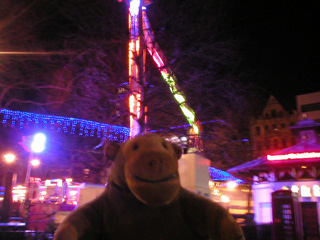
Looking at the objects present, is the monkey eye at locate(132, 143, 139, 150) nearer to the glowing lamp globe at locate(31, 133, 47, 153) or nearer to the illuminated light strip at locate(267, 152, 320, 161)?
the glowing lamp globe at locate(31, 133, 47, 153)

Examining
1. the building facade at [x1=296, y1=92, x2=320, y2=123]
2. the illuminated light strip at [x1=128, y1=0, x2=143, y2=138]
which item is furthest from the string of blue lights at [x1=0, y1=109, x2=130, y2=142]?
the building facade at [x1=296, y1=92, x2=320, y2=123]

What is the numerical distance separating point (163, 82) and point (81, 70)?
2849mm

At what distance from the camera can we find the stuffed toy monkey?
8.50 ft

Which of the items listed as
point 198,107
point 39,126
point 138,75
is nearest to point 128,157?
point 138,75

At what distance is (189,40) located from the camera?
880cm

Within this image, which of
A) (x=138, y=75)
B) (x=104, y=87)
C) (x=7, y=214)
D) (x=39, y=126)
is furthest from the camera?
(x=7, y=214)

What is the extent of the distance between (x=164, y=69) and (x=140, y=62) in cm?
85

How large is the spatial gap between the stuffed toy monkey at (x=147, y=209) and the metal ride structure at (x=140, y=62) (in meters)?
4.67

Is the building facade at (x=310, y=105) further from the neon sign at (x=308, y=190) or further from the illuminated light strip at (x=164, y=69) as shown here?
the illuminated light strip at (x=164, y=69)

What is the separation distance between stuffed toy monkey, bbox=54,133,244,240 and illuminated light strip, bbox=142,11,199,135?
518cm

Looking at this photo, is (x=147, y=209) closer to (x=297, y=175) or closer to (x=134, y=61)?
(x=134, y=61)

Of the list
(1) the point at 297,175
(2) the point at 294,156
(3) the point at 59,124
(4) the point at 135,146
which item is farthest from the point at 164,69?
(1) the point at 297,175

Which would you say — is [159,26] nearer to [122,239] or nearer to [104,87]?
[104,87]

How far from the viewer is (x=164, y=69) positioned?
8.52 m
